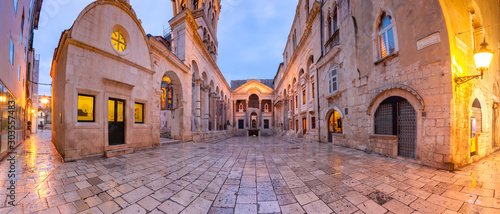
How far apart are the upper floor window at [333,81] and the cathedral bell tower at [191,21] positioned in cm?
1039

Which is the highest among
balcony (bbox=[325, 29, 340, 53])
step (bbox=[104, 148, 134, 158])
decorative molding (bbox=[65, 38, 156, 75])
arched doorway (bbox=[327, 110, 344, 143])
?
balcony (bbox=[325, 29, 340, 53])

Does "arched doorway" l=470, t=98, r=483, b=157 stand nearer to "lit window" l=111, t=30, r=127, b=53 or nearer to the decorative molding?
the decorative molding

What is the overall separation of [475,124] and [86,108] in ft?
47.5

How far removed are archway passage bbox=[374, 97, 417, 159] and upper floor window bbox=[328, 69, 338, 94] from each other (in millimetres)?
3341

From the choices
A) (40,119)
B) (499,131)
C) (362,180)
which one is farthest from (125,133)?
(40,119)

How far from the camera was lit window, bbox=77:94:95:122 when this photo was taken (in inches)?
242

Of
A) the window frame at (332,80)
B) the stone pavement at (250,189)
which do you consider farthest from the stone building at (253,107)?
the stone pavement at (250,189)

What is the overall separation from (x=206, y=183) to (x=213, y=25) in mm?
22459

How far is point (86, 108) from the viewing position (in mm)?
6301

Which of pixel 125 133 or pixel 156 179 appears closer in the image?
pixel 156 179

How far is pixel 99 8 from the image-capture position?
6598 millimetres

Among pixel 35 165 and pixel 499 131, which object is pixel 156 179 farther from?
pixel 499 131

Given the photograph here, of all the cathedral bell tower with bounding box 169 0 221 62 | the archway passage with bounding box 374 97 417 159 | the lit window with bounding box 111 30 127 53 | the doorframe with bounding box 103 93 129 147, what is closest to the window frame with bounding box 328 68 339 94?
the archway passage with bounding box 374 97 417 159

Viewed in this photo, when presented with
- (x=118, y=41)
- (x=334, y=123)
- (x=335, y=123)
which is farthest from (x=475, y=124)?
(x=118, y=41)
